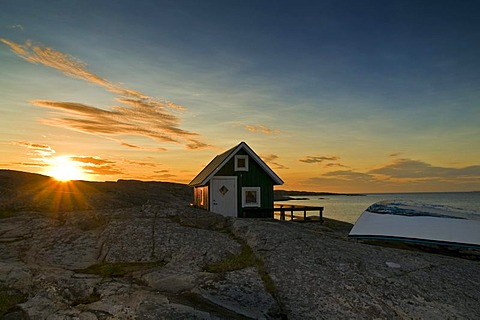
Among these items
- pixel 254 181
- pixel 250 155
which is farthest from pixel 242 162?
pixel 254 181

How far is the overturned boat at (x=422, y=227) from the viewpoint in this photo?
19.2 m

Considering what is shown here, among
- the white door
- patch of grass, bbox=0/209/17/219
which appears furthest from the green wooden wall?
patch of grass, bbox=0/209/17/219

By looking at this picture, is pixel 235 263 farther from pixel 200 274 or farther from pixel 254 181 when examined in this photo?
pixel 254 181

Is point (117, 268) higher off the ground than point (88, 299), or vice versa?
point (117, 268)

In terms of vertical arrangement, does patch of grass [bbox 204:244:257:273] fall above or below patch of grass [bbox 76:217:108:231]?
below

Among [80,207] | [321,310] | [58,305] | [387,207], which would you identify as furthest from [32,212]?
[387,207]

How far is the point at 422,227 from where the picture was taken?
67.4 ft

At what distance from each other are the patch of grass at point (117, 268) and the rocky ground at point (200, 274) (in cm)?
Result: 3

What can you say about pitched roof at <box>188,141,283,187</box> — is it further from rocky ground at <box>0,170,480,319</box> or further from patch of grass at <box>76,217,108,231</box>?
patch of grass at <box>76,217,108,231</box>

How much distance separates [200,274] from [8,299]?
446 cm

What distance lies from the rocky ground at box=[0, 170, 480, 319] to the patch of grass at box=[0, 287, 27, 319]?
0.07 feet

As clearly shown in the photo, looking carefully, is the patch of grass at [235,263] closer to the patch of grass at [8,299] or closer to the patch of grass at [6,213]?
the patch of grass at [8,299]

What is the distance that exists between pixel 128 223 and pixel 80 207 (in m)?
6.37

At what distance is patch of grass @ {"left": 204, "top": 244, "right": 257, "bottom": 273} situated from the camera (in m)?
10.3
